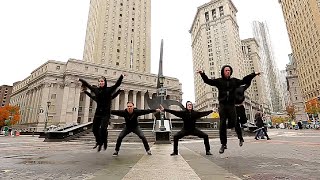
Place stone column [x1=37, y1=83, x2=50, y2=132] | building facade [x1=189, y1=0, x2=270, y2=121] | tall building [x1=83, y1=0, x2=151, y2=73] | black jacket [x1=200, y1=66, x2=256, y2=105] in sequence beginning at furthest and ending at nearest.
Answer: building facade [x1=189, y1=0, x2=270, y2=121] → tall building [x1=83, y1=0, x2=151, y2=73] → stone column [x1=37, y1=83, x2=50, y2=132] → black jacket [x1=200, y1=66, x2=256, y2=105]

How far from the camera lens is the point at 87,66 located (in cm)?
5738

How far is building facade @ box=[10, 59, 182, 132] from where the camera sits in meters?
51.5

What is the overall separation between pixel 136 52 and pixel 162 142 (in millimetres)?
71665

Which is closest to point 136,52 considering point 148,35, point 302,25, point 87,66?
point 148,35

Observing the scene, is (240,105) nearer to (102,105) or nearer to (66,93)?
(102,105)

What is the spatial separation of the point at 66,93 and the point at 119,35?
3585 cm

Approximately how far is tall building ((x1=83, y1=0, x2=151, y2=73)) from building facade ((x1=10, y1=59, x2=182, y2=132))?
454 inches

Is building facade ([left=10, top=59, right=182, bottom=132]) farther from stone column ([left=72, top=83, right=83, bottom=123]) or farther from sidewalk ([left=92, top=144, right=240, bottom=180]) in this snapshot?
sidewalk ([left=92, top=144, right=240, bottom=180])

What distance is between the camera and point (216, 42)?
8944 centimetres

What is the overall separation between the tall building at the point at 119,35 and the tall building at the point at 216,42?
27.4 meters

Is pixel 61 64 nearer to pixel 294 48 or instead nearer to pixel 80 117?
pixel 80 117

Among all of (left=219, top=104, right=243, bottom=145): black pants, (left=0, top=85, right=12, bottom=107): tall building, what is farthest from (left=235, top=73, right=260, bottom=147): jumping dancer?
(left=0, top=85, right=12, bottom=107): tall building

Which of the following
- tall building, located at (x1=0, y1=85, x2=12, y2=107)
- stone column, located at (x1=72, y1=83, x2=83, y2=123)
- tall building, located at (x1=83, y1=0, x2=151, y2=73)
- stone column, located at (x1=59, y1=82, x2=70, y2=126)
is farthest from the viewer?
tall building, located at (x1=0, y1=85, x2=12, y2=107)

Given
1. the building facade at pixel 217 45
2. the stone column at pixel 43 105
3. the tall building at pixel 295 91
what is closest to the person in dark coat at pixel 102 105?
the stone column at pixel 43 105
